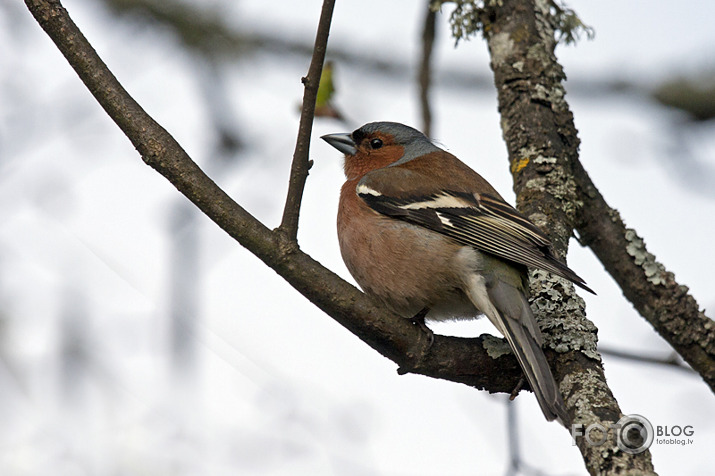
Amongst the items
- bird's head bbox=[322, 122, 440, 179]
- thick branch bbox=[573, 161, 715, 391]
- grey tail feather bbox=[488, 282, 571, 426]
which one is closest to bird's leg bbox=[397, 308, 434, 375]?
grey tail feather bbox=[488, 282, 571, 426]

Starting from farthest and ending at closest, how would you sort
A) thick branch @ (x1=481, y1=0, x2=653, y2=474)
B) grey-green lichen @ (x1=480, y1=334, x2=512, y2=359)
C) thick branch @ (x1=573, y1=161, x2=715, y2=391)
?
1. thick branch @ (x1=573, y1=161, x2=715, y2=391)
2. grey-green lichen @ (x1=480, y1=334, x2=512, y2=359)
3. thick branch @ (x1=481, y1=0, x2=653, y2=474)

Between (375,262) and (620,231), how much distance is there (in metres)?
1.81

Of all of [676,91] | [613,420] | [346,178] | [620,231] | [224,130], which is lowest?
[613,420]

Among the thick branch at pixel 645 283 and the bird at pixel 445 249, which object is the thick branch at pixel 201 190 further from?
the thick branch at pixel 645 283

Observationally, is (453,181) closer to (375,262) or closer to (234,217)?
(375,262)

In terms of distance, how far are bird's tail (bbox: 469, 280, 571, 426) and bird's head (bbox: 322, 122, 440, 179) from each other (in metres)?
2.08

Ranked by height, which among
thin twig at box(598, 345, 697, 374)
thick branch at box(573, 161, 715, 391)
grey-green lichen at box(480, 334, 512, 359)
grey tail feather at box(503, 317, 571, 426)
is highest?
thick branch at box(573, 161, 715, 391)

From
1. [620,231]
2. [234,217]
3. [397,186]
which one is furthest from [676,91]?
[234,217]

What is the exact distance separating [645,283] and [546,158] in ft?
3.62

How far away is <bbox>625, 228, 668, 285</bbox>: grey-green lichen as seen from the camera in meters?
5.30

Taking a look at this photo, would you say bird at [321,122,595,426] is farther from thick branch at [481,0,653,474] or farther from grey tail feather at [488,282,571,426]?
thick branch at [481,0,653,474]

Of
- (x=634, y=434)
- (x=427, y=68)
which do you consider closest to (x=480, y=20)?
(x=427, y=68)

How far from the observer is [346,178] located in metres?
6.50

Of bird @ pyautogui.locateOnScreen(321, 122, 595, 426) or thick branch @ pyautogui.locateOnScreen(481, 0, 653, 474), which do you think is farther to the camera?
bird @ pyautogui.locateOnScreen(321, 122, 595, 426)
